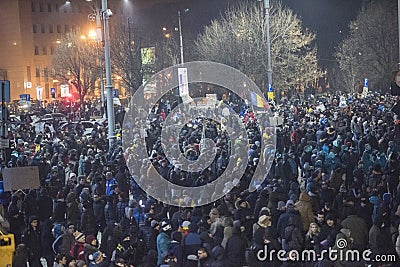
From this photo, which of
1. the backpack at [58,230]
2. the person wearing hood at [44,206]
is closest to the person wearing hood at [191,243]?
the backpack at [58,230]

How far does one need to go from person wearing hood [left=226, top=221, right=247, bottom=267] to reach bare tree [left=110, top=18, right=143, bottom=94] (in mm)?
31212

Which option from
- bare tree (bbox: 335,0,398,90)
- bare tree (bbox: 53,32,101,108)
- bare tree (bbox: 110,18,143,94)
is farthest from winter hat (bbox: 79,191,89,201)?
bare tree (bbox: 53,32,101,108)

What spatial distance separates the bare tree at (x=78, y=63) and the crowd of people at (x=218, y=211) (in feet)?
122

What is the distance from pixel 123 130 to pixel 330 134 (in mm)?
9555

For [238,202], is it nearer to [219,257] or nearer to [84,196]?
[219,257]

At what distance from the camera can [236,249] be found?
10641mm

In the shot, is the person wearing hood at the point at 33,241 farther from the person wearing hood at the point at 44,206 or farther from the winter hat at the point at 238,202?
the winter hat at the point at 238,202

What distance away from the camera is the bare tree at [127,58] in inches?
1668

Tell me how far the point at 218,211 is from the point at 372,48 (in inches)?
1422

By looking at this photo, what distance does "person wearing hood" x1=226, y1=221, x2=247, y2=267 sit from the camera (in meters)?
10.6

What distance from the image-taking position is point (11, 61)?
76625 millimetres

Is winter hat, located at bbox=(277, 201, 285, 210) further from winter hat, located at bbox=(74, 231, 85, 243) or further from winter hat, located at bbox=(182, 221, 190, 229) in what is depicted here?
winter hat, located at bbox=(74, 231, 85, 243)

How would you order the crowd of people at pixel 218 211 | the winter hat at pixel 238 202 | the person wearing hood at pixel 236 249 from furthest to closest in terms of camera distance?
1. the winter hat at pixel 238 202
2. the crowd of people at pixel 218 211
3. the person wearing hood at pixel 236 249

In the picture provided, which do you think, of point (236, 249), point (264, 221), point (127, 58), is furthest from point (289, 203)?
point (127, 58)
